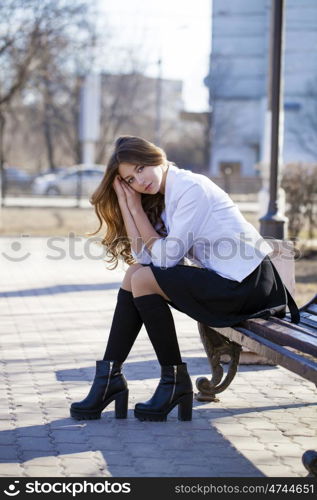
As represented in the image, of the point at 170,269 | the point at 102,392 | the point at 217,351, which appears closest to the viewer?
the point at 170,269

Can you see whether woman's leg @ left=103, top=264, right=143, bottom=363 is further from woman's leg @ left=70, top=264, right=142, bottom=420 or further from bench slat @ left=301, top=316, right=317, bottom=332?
bench slat @ left=301, top=316, right=317, bottom=332

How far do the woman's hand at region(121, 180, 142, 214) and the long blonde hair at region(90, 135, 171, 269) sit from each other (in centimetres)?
9

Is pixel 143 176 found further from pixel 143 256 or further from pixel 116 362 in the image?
pixel 116 362

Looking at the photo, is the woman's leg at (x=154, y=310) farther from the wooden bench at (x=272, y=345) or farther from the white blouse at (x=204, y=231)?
the wooden bench at (x=272, y=345)

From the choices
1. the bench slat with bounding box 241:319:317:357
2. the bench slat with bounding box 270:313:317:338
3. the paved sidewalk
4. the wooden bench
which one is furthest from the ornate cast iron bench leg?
the bench slat with bounding box 241:319:317:357

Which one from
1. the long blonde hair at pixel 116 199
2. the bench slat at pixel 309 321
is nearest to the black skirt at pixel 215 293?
the bench slat at pixel 309 321

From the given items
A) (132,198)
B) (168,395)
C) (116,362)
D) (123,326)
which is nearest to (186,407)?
(168,395)

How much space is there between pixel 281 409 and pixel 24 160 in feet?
232

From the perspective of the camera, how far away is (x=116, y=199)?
4.95 metres

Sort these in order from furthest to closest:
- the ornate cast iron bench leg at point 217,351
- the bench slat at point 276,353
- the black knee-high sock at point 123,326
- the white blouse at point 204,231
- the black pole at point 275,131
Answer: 1. the black pole at point 275,131
2. the ornate cast iron bench leg at point 217,351
3. the black knee-high sock at point 123,326
4. the white blouse at point 204,231
5. the bench slat at point 276,353

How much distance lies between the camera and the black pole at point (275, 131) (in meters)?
8.20

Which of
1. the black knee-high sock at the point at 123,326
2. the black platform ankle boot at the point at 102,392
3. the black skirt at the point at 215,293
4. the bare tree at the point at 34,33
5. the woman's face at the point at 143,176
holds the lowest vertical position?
the black platform ankle boot at the point at 102,392

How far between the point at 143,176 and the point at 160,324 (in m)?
0.76
